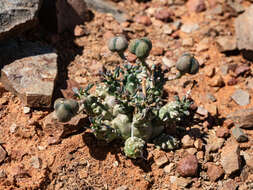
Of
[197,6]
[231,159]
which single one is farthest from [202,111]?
[197,6]

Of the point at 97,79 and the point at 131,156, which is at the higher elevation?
the point at 97,79

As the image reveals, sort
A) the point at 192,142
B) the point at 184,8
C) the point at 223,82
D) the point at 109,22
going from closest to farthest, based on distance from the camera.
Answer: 1. the point at 192,142
2. the point at 223,82
3. the point at 109,22
4. the point at 184,8

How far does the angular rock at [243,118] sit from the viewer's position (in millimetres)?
3726

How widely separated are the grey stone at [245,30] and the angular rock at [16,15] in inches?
90.6

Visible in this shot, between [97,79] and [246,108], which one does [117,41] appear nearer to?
[97,79]

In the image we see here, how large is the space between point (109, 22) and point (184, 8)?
111 cm

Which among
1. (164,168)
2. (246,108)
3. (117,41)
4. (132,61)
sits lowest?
(164,168)

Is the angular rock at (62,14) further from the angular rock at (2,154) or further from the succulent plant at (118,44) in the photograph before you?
the angular rock at (2,154)

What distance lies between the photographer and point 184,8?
5176 mm

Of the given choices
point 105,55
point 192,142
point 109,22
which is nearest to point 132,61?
point 105,55

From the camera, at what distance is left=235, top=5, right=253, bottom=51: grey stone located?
14.4ft

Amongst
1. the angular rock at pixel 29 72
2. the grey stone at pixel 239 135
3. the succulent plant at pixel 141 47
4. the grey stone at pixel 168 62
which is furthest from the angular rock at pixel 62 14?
the grey stone at pixel 239 135

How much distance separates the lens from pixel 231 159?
337cm

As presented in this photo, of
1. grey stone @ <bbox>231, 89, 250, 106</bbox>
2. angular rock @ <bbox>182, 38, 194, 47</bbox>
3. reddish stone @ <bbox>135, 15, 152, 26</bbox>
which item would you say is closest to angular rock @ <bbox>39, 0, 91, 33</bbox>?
reddish stone @ <bbox>135, 15, 152, 26</bbox>
